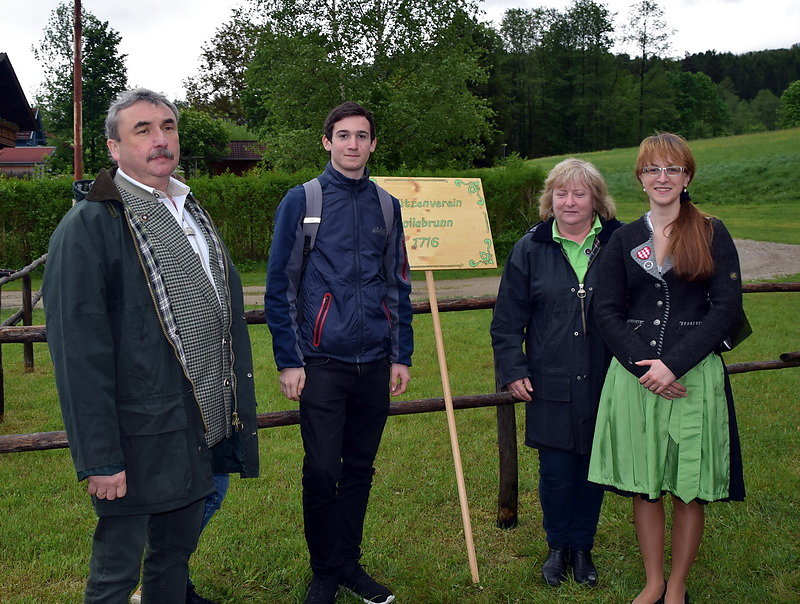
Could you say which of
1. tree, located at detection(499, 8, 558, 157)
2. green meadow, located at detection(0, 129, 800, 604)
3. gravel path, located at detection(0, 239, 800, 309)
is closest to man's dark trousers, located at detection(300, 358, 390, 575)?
green meadow, located at detection(0, 129, 800, 604)

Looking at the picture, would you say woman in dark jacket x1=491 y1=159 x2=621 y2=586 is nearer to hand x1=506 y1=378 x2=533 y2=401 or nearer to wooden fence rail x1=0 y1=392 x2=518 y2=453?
hand x1=506 y1=378 x2=533 y2=401

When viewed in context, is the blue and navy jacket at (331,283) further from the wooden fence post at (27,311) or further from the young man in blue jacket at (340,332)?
the wooden fence post at (27,311)

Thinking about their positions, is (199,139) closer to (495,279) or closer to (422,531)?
(495,279)

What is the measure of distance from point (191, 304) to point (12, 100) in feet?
41.7

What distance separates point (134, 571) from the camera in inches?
94.1

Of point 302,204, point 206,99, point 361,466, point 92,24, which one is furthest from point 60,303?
point 206,99

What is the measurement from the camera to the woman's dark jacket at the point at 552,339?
11.4ft

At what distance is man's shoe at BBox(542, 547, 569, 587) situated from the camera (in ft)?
11.9

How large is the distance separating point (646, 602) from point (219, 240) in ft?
7.97

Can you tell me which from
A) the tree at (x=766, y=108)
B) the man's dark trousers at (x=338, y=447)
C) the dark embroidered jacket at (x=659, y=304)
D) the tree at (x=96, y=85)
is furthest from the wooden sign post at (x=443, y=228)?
the tree at (x=766, y=108)

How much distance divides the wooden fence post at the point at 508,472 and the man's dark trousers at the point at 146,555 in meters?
2.17

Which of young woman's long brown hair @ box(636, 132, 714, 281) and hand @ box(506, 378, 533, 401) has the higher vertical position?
young woman's long brown hair @ box(636, 132, 714, 281)

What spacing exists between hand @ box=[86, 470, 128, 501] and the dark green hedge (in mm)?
16445

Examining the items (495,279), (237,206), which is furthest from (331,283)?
(237,206)
